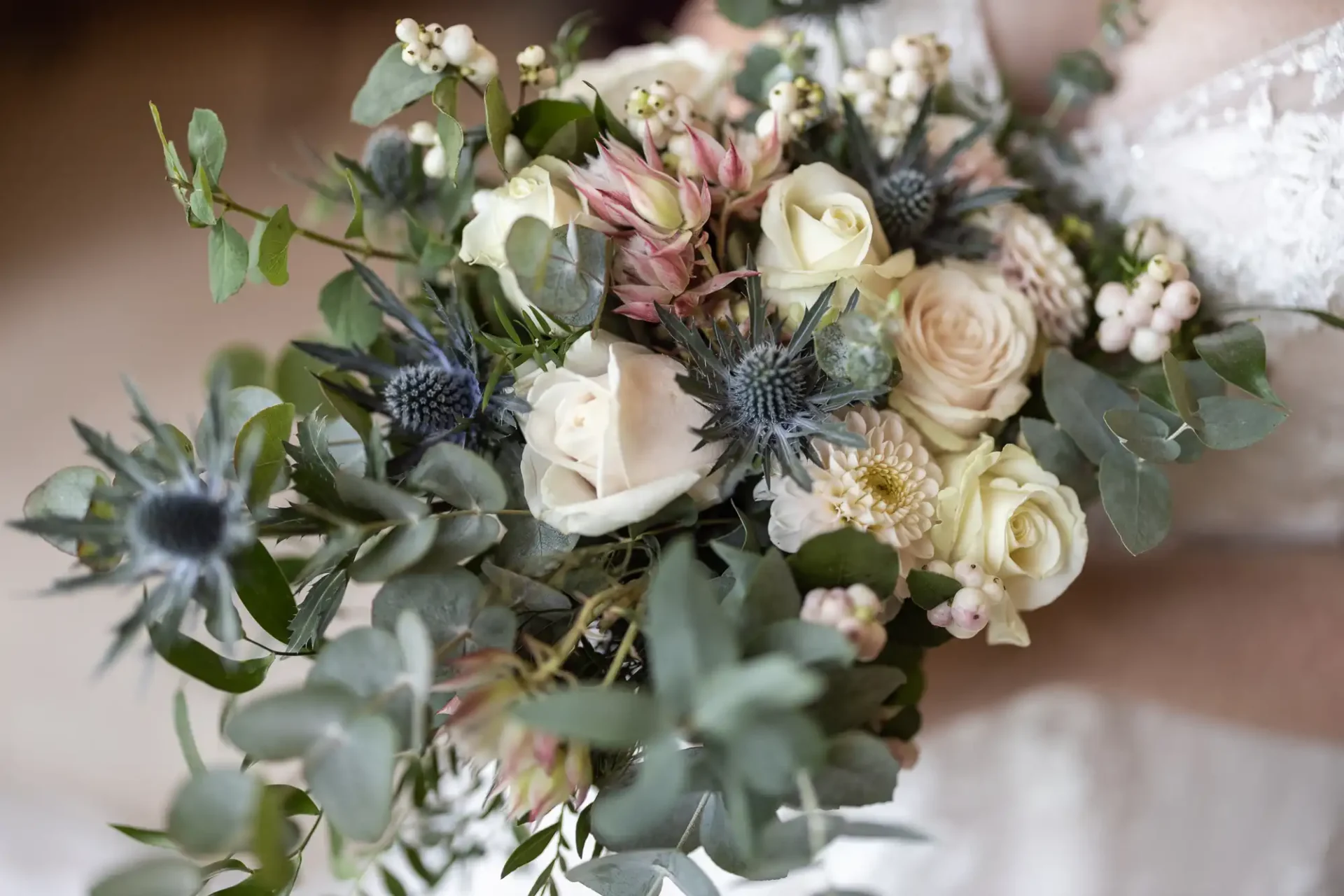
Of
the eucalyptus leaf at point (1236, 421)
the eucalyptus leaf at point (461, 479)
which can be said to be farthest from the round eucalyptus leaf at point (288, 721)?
the eucalyptus leaf at point (1236, 421)

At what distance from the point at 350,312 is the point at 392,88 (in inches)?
5.9

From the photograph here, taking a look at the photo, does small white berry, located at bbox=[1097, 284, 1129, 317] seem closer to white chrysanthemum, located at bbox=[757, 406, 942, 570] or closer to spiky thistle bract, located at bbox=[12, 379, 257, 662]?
white chrysanthemum, located at bbox=[757, 406, 942, 570]

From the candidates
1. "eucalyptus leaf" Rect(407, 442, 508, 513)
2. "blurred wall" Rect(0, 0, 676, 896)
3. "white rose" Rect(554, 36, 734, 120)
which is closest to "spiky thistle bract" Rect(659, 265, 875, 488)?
"eucalyptus leaf" Rect(407, 442, 508, 513)

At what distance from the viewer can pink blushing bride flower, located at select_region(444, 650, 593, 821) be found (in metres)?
0.35

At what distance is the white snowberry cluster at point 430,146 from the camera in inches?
22.5

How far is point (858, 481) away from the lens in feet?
1.50

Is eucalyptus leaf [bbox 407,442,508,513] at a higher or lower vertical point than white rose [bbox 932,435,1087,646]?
higher

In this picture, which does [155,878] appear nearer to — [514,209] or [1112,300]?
[514,209]

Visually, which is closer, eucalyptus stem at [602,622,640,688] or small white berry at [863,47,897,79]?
eucalyptus stem at [602,622,640,688]

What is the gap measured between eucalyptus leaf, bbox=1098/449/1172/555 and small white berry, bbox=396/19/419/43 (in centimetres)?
46

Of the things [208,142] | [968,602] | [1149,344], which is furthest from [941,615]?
[208,142]

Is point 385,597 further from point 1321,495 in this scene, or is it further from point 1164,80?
point 1321,495

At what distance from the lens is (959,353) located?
0.52 m

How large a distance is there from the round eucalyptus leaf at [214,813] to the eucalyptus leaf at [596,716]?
0.11m
